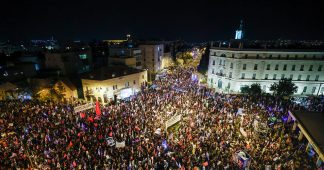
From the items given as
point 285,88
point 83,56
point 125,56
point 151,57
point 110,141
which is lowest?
point 110,141

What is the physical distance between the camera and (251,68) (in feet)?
115

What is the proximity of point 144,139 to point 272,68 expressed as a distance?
3132 centimetres

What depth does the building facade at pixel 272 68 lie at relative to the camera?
3328cm

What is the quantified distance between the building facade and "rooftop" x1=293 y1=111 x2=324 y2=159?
19.3m

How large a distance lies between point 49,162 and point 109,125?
5.67 meters

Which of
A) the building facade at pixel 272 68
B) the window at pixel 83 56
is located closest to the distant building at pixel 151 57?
the window at pixel 83 56

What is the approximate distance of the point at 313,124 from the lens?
49.1 ft

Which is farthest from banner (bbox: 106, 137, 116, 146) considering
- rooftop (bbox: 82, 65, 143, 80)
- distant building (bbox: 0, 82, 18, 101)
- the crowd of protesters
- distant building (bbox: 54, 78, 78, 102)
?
distant building (bbox: 0, 82, 18, 101)

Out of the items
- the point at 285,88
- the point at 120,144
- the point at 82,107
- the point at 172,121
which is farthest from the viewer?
the point at 285,88

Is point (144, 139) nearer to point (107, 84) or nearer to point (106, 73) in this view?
point (107, 84)

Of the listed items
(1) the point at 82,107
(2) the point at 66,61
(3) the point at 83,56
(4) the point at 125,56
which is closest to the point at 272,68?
(4) the point at 125,56

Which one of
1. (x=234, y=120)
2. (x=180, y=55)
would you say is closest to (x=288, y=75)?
(x=234, y=120)

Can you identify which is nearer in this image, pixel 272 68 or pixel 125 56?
pixel 272 68

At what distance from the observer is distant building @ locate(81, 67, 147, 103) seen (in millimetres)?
27884
